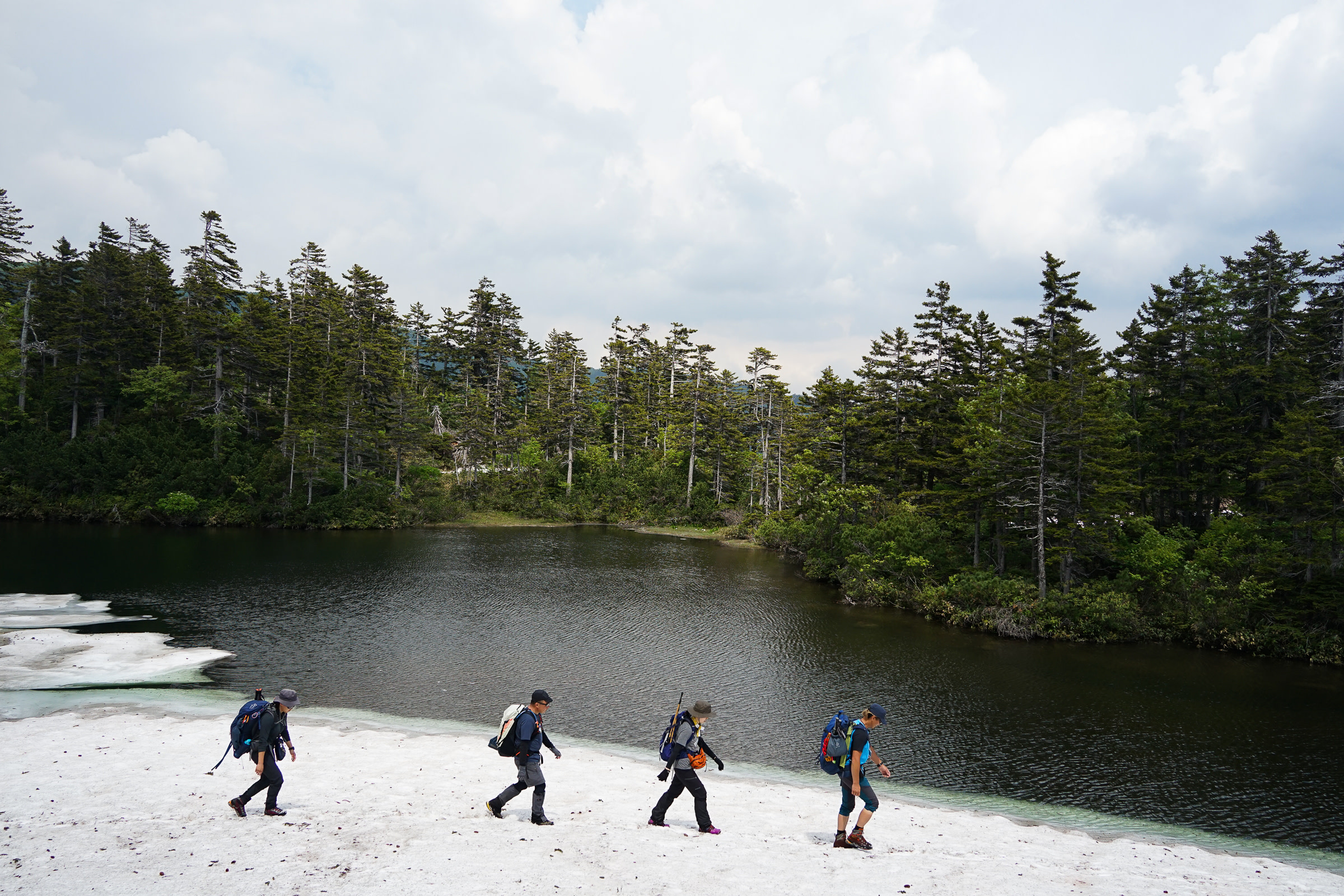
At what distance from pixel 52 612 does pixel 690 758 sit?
2866 centimetres

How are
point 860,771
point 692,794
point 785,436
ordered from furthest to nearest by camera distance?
point 785,436
point 692,794
point 860,771

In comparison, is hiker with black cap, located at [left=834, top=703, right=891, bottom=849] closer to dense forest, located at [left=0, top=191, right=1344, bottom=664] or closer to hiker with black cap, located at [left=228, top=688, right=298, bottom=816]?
hiker with black cap, located at [left=228, top=688, right=298, bottom=816]

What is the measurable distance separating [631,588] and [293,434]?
124 feet

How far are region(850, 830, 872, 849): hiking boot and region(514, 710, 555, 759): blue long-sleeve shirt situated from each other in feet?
15.5

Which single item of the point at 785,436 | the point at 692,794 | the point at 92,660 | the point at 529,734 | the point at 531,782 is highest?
the point at 785,436

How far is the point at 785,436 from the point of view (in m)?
60.1

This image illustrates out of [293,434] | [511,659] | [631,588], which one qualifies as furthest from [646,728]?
[293,434]

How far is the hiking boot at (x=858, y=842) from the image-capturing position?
9977mm

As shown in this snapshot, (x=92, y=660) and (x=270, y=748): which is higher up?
(x=270, y=748)

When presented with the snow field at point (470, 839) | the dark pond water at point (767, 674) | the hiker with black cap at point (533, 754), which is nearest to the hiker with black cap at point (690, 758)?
the snow field at point (470, 839)

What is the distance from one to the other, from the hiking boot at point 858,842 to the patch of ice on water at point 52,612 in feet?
89.3

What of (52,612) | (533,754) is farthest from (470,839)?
(52,612)

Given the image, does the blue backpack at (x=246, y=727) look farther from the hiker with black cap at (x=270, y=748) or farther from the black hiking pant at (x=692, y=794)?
the black hiking pant at (x=692, y=794)

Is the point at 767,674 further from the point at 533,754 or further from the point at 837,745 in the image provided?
the point at 533,754
